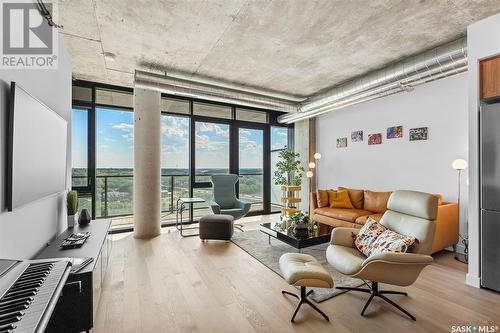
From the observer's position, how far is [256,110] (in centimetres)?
654

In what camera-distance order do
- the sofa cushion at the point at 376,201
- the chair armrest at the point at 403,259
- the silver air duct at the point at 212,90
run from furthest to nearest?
1. the sofa cushion at the point at 376,201
2. the silver air duct at the point at 212,90
3. the chair armrest at the point at 403,259

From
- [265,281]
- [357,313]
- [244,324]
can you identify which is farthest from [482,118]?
[244,324]

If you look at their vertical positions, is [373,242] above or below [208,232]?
above

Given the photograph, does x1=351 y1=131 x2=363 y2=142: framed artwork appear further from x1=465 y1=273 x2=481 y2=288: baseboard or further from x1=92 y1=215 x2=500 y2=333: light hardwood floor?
x1=465 y1=273 x2=481 y2=288: baseboard

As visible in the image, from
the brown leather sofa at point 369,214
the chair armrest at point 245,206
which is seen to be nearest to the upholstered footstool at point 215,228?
the chair armrest at point 245,206

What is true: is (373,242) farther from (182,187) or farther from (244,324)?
(182,187)

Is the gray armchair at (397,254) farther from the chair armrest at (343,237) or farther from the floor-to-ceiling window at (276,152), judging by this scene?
the floor-to-ceiling window at (276,152)

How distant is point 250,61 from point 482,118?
3010 millimetres

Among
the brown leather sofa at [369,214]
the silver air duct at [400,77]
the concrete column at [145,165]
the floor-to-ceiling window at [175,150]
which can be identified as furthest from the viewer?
the floor-to-ceiling window at [175,150]

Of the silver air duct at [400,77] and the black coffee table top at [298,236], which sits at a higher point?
the silver air duct at [400,77]

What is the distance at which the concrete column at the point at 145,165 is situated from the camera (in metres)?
4.50

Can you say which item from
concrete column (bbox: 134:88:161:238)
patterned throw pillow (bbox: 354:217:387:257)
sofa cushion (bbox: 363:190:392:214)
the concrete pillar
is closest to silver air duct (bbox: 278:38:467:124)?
the concrete pillar

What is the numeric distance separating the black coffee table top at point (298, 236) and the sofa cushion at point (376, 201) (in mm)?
1512

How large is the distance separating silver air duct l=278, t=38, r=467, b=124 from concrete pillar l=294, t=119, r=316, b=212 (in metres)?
1.10
